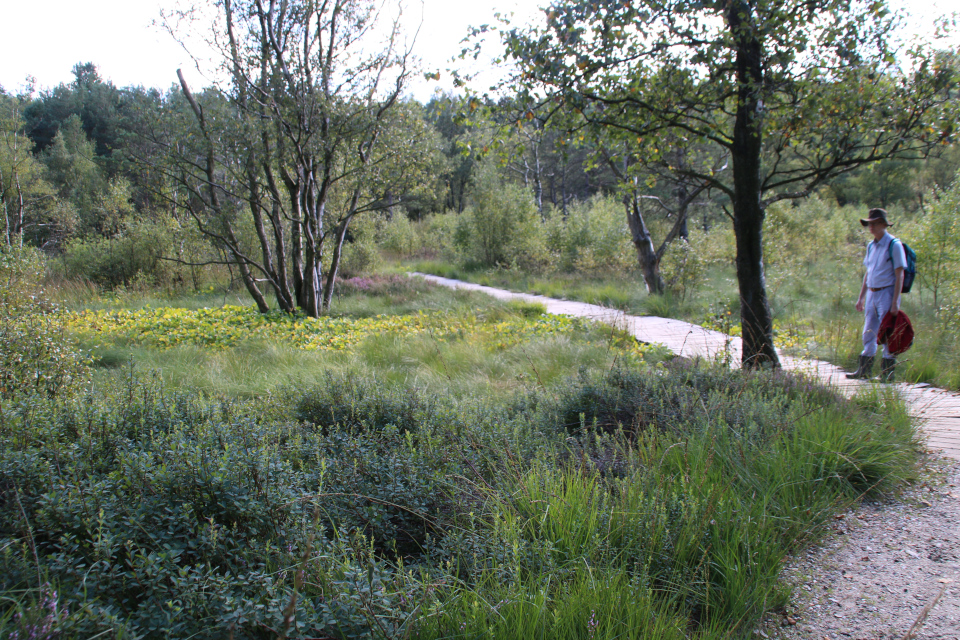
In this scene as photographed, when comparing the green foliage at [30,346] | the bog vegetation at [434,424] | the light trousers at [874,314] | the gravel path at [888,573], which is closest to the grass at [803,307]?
the bog vegetation at [434,424]

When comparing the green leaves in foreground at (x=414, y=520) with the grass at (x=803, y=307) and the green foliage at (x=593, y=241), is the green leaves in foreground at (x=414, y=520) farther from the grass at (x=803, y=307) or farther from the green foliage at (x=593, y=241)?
the green foliage at (x=593, y=241)

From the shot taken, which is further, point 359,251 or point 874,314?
point 359,251

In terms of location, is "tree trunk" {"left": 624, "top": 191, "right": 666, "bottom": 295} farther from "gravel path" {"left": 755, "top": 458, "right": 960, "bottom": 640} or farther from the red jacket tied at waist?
"gravel path" {"left": 755, "top": 458, "right": 960, "bottom": 640}

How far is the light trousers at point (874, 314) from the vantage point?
5199 millimetres

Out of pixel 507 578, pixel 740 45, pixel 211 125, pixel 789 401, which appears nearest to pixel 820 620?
pixel 507 578

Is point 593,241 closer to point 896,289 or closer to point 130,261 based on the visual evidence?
point 896,289

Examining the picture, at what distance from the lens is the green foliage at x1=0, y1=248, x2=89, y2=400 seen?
3.65m

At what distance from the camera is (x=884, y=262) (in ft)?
17.4

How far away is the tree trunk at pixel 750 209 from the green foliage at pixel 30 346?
5.45 meters

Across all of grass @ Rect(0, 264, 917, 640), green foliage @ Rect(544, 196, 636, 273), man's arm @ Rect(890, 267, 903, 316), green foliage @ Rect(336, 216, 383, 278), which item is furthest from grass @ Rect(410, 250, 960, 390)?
green foliage @ Rect(336, 216, 383, 278)

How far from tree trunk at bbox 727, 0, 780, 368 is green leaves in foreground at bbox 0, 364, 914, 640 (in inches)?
53.6

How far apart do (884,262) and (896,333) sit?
2.55ft

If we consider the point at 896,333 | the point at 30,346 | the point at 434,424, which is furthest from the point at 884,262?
the point at 30,346

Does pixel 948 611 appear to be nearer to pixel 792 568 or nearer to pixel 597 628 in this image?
pixel 792 568
